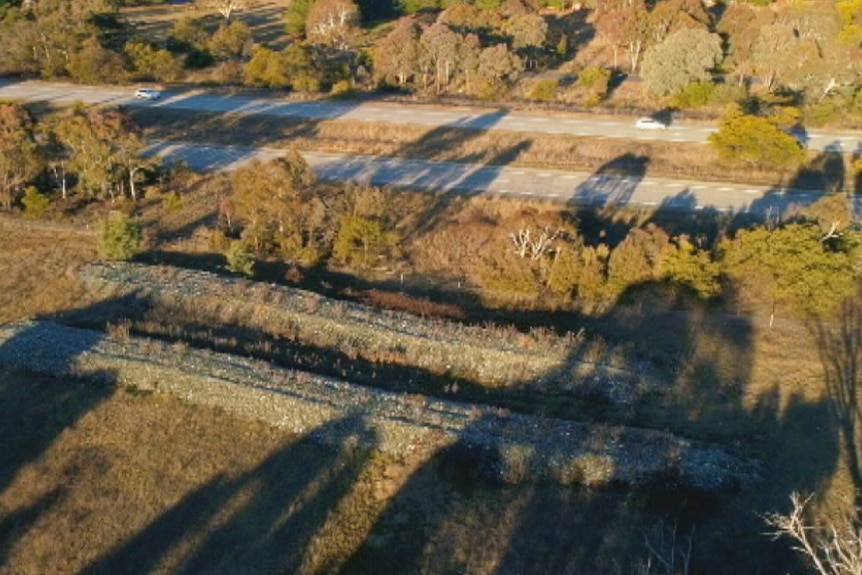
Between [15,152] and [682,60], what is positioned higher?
[682,60]

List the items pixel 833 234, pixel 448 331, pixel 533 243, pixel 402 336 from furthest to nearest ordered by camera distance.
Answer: pixel 533 243 → pixel 833 234 → pixel 448 331 → pixel 402 336

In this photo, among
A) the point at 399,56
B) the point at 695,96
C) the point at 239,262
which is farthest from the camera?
the point at 399,56

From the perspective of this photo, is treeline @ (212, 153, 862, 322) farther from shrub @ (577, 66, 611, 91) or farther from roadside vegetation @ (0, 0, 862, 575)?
shrub @ (577, 66, 611, 91)

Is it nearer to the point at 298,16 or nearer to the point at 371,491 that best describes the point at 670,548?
the point at 371,491

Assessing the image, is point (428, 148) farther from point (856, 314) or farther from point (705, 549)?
point (705, 549)

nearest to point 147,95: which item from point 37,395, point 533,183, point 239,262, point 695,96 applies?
point 239,262

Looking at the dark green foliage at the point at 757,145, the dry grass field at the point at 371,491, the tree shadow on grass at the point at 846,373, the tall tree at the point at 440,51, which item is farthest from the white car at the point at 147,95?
the tree shadow on grass at the point at 846,373

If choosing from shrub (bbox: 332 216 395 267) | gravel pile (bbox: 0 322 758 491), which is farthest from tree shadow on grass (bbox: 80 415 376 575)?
shrub (bbox: 332 216 395 267)

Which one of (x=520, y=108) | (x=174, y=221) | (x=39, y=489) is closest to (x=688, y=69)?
(x=520, y=108)
